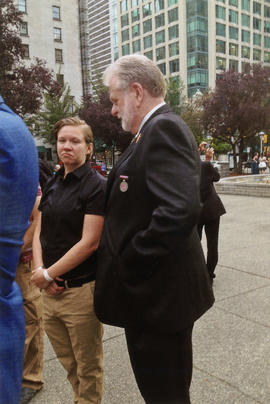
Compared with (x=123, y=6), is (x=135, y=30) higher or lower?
lower

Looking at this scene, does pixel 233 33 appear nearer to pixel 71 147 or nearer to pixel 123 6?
pixel 123 6

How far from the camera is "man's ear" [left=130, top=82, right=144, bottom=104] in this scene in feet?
5.40

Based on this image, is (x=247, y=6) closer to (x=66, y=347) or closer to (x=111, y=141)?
(x=111, y=141)

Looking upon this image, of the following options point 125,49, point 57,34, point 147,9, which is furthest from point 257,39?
point 57,34

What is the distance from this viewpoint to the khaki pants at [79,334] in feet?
7.09

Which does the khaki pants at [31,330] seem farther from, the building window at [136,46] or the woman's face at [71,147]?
the building window at [136,46]

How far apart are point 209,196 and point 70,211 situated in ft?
8.68

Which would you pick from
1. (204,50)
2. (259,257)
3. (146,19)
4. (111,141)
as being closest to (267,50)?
(204,50)

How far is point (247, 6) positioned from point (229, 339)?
88648 millimetres

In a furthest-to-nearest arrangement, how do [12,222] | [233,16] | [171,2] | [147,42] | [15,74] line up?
[147,42] → [233,16] → [171,2] → [15,74] → [12,222]

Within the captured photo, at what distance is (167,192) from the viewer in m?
1.44

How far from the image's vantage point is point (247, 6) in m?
78.1

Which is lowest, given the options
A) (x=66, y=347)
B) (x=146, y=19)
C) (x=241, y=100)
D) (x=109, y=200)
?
(x=66, y=347)

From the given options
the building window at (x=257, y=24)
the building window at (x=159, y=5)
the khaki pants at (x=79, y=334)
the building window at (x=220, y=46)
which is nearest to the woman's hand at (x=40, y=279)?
the khaki pants at (x=79, y=334)
